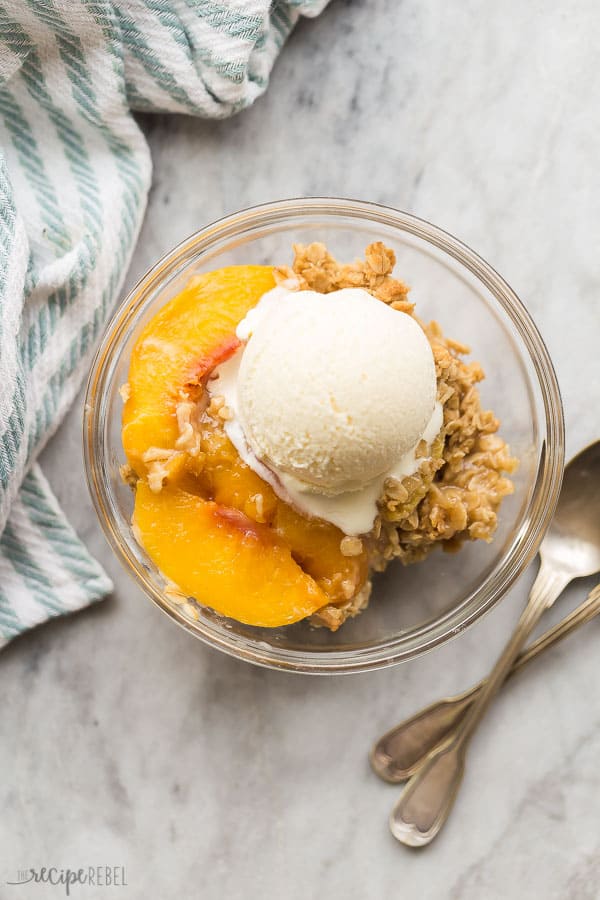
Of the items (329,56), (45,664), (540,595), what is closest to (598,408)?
(540,595)

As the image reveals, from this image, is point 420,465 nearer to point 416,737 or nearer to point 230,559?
point 230,559

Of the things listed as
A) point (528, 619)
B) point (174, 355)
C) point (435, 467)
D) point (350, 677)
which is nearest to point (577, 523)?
point (528, 619)

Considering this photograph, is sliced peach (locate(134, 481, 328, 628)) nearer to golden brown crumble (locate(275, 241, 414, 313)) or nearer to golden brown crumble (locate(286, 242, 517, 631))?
golden brown crumble (locate(286, 242, 517, 631))

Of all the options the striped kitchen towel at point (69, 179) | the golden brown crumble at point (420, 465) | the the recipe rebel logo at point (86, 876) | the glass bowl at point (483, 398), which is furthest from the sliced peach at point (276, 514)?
the the recipe rebel logo at point (86, 876)

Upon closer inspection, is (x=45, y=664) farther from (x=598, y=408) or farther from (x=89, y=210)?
(x=598, y=408)

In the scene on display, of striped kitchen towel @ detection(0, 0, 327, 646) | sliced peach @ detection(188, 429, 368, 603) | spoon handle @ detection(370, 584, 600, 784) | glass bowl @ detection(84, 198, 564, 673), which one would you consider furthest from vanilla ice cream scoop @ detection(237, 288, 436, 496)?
spoon handle @ detection(370, 584, 600, 784)

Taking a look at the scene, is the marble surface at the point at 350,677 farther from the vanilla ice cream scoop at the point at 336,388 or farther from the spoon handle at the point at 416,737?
the vanilla ice cream scoop at the point at 336,388
